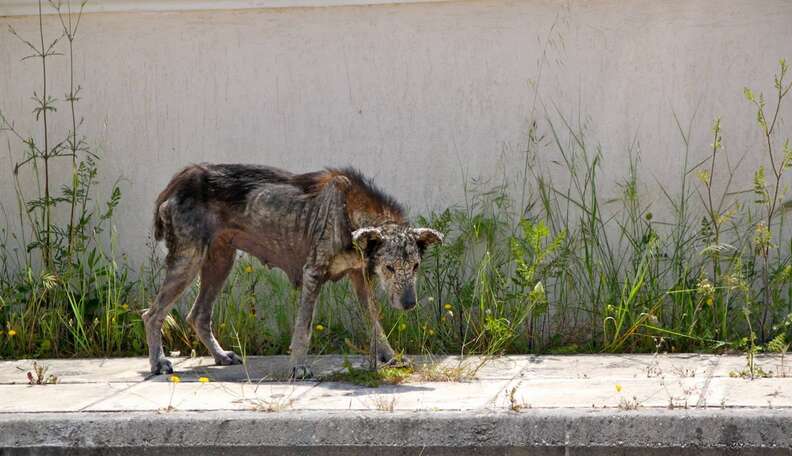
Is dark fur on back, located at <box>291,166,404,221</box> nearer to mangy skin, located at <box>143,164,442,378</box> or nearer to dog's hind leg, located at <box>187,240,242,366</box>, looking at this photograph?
mangy skin, located at <box>143,164,442,378</box>

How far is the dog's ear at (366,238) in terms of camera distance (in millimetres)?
7016

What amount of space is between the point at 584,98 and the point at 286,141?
2182 millimetres

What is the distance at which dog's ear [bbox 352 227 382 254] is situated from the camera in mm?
7016

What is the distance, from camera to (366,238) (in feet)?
23.2

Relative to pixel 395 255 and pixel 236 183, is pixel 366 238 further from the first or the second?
pixel 236 183

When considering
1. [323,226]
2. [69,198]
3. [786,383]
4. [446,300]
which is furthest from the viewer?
[69,198]

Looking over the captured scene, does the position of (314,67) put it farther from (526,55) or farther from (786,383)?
(786,383)

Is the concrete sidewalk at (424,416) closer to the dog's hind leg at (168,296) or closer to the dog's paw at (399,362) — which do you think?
the dog's paw at (399,362)

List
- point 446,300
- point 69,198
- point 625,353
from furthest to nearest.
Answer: point 69,198
point 446,300
point 625,353

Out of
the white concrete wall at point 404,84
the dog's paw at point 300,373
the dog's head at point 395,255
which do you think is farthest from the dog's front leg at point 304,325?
the white concrete wall at point 404,84

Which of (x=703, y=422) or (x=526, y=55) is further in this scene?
(x=526, y=55)

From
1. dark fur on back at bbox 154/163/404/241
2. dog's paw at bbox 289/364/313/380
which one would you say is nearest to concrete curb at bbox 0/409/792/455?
dog's paw at bbox 289/364/313/380

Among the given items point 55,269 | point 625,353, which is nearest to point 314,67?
point 55,269

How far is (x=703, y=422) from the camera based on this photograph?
554 cm
